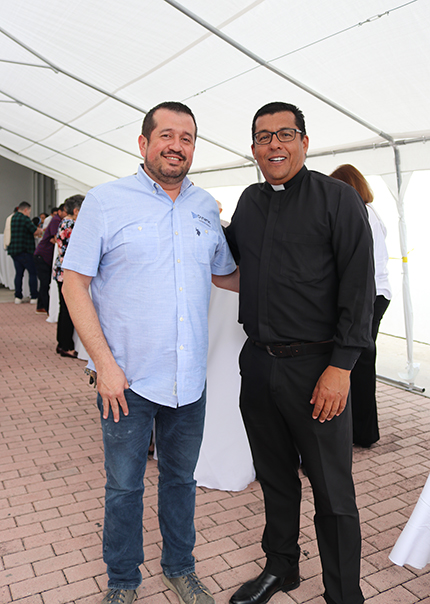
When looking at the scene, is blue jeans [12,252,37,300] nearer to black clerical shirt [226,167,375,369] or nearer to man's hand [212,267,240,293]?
man's hand [212,267,240,293]

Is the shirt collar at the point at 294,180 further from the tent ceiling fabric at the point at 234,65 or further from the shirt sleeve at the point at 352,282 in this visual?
the tent ceiling fabric at the point at 234,65

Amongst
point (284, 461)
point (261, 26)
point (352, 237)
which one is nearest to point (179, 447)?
point (284, 461)

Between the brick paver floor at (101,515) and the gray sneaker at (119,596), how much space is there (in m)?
0.11

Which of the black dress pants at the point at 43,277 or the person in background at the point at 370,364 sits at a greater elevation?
the black dress pants at the point at 43,277

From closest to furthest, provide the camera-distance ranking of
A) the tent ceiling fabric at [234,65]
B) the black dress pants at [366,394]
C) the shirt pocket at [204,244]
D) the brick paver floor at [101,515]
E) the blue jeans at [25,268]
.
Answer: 1. the shirt pocket at [204,244]
2. the brick paver floor at [101,515]
3. the black dress pants at [366,394]
4. the tent ceiling fabric at [234,65]
5. the blue jeans at [25,268]

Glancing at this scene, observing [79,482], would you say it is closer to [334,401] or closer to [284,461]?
[284,461]

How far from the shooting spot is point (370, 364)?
127 inches

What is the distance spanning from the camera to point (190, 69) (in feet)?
15.2

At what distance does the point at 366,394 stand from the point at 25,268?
8021 mm

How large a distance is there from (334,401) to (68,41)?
15.3ft

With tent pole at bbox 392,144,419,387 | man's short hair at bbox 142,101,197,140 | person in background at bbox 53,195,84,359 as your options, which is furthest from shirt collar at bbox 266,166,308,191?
person in background at bbox 53,195,84,359

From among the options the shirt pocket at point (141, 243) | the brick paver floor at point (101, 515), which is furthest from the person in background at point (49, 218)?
the shirt pocket at point (141, 243)

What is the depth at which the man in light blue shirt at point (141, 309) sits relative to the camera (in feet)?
5.41

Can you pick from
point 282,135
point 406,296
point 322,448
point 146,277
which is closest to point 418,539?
point 322,448
